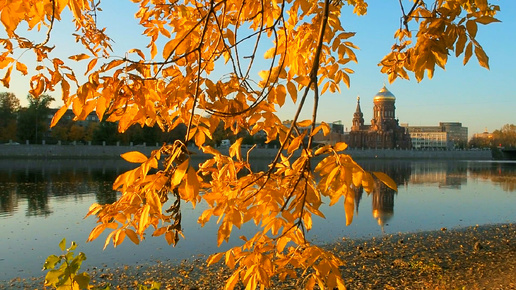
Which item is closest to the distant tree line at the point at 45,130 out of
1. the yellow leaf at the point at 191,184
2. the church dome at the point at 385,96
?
the yellow leaf at the point at 191,184

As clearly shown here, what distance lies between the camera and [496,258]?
7336 mm

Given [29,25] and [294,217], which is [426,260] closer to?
[294,217]

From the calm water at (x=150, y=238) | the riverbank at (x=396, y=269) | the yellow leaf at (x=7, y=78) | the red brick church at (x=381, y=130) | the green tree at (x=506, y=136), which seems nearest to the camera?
the yellow leaf at (x=7, y=78)

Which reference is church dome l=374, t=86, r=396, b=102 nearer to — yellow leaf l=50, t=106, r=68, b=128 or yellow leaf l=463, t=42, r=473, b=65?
yellow leaf l=463, t=42, r=473, b=65

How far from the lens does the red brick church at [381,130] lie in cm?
8756

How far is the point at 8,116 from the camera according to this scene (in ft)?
165

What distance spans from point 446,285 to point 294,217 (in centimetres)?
480

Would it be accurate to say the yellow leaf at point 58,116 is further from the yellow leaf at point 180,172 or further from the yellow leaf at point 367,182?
the yellow leaf at point 367,182

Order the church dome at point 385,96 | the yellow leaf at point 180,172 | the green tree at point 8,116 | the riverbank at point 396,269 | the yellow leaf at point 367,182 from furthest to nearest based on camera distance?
the church dome at point 385,96
the green tree at point 8,116
the riverbank at point 396,269
the yellow leaf at point 367,182
the yellow leaf at point 180,172

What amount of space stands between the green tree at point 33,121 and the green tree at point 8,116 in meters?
0.77

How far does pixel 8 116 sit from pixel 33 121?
8.51ft

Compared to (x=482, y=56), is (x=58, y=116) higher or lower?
lower

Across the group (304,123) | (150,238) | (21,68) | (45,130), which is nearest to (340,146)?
(304,123)

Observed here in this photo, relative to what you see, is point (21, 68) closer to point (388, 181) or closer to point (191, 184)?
point (191, 184)
